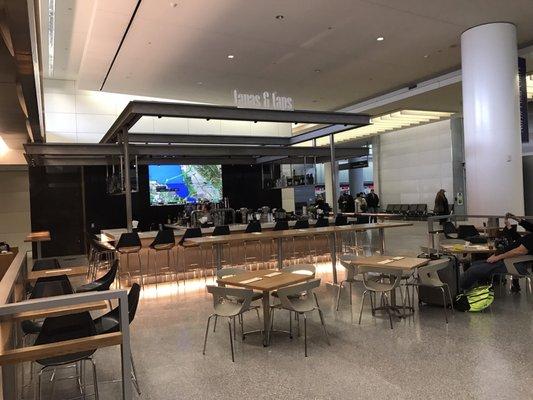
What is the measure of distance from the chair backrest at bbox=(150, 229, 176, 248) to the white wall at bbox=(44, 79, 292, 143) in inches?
200

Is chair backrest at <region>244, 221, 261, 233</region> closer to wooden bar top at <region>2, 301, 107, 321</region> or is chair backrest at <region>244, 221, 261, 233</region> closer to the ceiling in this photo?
the ceiling

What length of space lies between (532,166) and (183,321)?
1207cm

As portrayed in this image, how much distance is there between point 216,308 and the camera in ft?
13.4

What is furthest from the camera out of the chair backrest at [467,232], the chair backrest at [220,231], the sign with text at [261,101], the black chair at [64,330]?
the chair backrest at [220,231]

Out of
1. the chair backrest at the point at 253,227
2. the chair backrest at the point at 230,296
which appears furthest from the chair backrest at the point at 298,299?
the chair backrest at the point at 253,227

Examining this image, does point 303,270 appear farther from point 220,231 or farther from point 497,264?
point 220,231

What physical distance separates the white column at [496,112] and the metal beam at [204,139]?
4518 mm

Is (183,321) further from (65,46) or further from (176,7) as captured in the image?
(65,46)

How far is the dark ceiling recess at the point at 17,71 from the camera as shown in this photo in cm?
308

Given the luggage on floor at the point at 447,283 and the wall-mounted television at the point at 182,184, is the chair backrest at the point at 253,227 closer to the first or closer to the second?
the luggage on floor at the point at 447,283

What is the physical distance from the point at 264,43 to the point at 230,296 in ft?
17.0

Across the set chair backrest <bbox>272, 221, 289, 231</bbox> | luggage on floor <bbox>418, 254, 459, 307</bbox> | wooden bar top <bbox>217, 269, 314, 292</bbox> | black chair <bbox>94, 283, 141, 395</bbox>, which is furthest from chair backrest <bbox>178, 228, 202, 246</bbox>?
luggage on floor <bbox>418, 254, 459, 307</bbox>

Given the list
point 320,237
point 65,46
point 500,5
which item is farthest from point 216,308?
point 65,46

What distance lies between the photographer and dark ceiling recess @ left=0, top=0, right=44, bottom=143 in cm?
308
